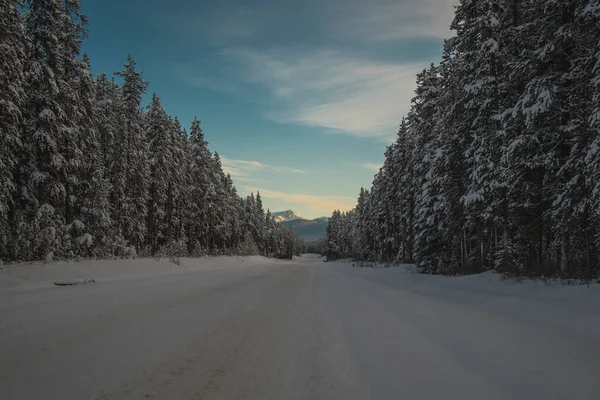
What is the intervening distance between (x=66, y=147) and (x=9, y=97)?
3.74 m

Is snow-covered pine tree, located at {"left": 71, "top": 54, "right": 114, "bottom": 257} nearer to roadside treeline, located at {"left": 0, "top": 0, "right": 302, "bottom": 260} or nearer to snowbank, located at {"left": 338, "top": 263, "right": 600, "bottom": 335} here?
roadside treeline, located at {"left": 0, "top": 0, "right": 302, "bottom": 260}

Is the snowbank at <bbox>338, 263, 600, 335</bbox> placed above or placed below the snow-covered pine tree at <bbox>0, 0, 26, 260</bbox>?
below

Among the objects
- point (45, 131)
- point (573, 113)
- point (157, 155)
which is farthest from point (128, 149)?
point (573, 113)

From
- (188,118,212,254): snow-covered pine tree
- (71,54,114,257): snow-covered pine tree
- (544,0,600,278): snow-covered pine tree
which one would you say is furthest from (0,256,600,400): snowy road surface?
(188,118,212,254): snow-covered pine tree

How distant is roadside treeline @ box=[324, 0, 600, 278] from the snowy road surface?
403 centimetres

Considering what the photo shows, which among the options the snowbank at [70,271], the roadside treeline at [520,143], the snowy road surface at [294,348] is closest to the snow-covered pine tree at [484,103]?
the roadside treeline at [520,143]

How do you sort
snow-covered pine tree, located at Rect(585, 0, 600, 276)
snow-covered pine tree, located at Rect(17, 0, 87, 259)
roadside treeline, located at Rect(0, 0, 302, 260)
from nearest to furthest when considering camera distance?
snow-covered pine tree, located at Rect(585, 0, 600, 276) < roadside treeline, located at Rect(0, 0, 302, 260) < snow-covered pine tree, located at Rect(17, 0, 87, 259)

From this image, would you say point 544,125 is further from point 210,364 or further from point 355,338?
point 210,364

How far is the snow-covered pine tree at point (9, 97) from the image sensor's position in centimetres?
1477

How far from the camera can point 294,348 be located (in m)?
5.50

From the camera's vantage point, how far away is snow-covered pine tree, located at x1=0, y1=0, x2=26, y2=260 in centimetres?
1477

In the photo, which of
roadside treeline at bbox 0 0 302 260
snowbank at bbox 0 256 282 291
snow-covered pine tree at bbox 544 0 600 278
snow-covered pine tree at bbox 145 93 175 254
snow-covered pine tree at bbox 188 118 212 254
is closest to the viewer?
snow-covered pine tree at bbox 544 0 600 278

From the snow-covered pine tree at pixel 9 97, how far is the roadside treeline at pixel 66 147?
42 millimetres

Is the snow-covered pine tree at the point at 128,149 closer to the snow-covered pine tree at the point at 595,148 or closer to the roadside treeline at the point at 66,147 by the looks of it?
the roadside treeline at the point at 66,147
